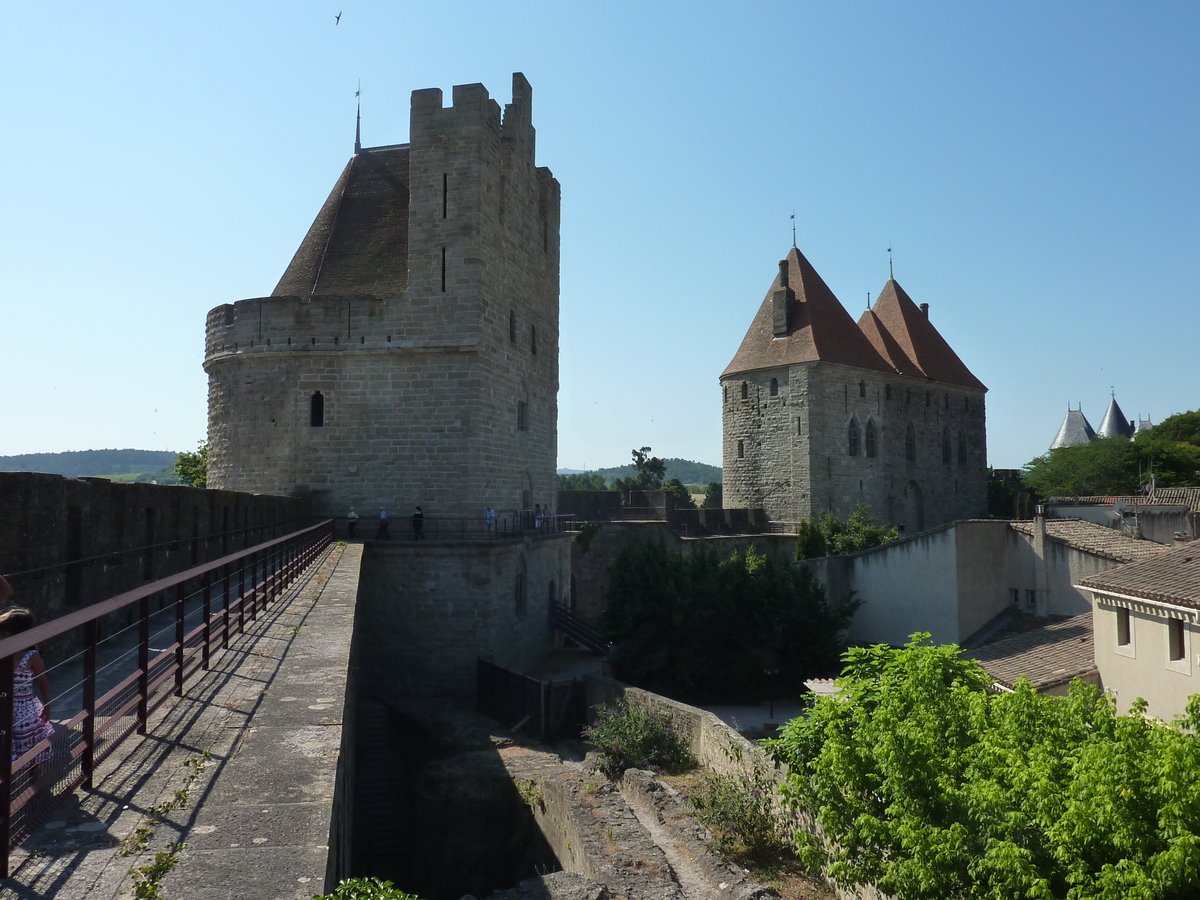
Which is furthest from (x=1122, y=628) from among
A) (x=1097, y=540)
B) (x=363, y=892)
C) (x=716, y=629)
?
(x=363, y=892)

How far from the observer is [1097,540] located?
24.3 meters

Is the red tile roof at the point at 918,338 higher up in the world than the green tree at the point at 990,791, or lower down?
higher up

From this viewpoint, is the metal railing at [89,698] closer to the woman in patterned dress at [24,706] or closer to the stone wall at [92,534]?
the woman in patterned dress at [24,706]

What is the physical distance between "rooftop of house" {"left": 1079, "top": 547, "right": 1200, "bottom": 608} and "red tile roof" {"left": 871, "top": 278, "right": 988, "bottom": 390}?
3015 cm

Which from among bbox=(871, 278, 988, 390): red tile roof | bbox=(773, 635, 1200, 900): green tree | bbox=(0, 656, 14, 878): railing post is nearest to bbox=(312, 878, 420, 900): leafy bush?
bbox=(0, 656, 14, 878): railing post

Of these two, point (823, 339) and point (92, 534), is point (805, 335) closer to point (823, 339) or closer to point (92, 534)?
Result: point (823, 339)

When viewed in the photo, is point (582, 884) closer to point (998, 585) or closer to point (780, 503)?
point (998, 585)

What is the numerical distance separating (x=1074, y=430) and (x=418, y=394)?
87.9 m

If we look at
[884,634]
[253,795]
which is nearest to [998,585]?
[884,634]

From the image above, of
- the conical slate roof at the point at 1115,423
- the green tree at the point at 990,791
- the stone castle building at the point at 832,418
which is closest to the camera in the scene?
the green tree at the point at 990,791

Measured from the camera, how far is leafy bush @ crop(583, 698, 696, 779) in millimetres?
13836

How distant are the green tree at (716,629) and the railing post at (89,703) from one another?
1803 cm

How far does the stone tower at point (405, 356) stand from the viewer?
19812mm

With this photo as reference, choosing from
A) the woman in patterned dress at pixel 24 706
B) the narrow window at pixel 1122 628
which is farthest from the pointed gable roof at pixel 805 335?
the woman in patterned dress at pixel 24 706
